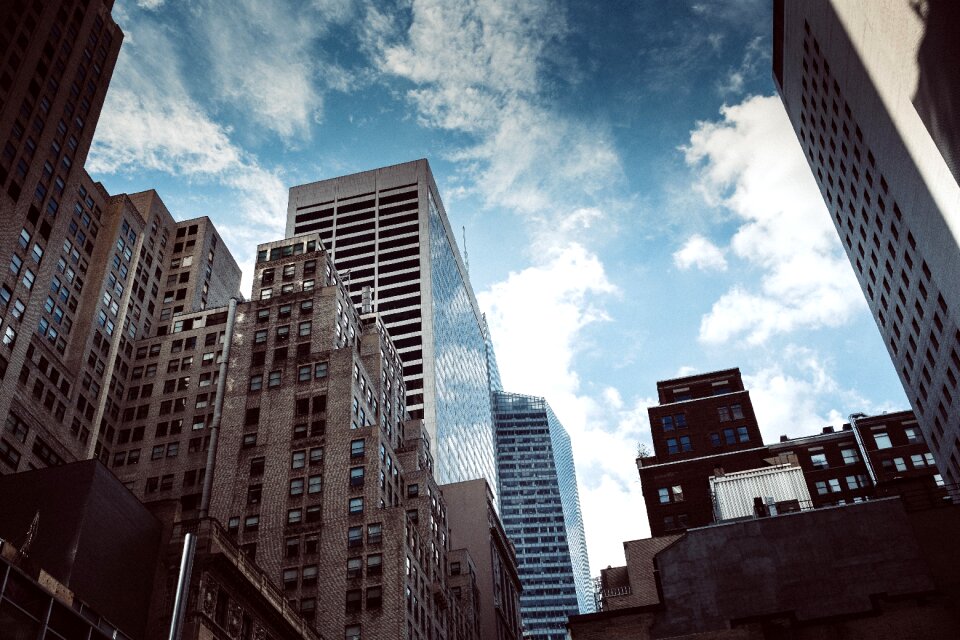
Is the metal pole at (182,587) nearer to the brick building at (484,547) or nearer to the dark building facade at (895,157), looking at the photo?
the dark building facade at (895,157)

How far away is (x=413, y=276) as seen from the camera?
168 metres

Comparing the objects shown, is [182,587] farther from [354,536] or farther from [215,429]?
[215,429]

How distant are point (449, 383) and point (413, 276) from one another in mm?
21027

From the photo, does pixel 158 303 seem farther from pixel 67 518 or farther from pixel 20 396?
pixel 67 518

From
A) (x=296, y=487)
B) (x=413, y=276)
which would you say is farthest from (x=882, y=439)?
(x=413, y=276)

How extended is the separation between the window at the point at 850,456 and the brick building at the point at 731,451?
0.09 meters

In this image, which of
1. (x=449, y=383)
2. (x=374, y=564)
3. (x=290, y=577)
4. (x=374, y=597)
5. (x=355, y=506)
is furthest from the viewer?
(x=449, y=383)

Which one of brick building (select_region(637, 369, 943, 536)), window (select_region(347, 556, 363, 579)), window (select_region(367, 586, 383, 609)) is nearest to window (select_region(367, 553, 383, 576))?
window (select_region(347, 556, 363, 579))

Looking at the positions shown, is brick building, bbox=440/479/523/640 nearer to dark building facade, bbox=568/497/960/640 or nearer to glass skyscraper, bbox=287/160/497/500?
glass skyscraper, bbox=287/160/497/500

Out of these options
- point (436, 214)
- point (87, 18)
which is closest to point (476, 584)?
point (87, 18)

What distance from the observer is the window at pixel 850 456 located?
103812 mm

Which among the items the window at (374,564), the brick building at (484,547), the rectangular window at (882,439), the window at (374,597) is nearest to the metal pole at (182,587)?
the window at (374,597)

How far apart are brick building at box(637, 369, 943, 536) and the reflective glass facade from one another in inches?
1918

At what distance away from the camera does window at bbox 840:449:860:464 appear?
104 meters
